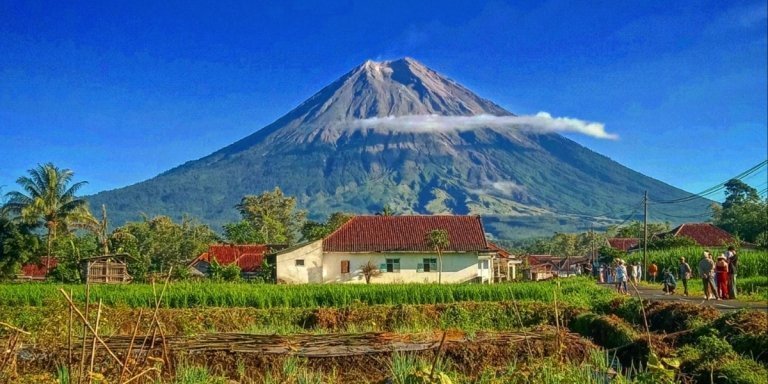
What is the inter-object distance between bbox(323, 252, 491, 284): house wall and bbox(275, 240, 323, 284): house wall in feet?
1.55

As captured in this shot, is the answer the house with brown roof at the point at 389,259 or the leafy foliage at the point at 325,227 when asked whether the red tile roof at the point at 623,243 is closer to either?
the leafy foliage at the point at 325,227

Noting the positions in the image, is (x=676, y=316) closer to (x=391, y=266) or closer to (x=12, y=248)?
(x=12, y=248)

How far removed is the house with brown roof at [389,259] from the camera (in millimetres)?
39219

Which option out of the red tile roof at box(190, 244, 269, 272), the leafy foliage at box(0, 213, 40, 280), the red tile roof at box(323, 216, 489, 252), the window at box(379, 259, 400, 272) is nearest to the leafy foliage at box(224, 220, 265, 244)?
the red tile roof at box(190, 244, 269, 272)

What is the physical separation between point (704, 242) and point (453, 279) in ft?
69.9

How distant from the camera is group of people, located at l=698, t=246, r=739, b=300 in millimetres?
16672

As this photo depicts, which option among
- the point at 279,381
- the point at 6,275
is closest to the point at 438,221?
the point at 6,275

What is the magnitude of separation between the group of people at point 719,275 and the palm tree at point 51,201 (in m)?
31.5

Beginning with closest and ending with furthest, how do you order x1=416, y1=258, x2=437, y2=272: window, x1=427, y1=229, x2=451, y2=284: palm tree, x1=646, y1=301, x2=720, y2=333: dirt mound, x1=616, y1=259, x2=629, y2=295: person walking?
1. x1=646, y1=301, x2=720, y2=333: dirt mound
2. x1=616, y1=259, x2=629, y2=295: person walking
3. x1=427, y1=229, x2=451, y2=284: palm tree
4. x1=416, y1=258, x2=437, y2=272: window

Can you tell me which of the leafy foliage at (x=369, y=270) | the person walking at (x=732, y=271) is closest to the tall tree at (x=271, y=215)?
the leafy foliage at (x=369, y=270)

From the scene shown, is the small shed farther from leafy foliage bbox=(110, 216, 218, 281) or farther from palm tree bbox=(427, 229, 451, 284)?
palm tree bbox=(427, 229, 451, 284)

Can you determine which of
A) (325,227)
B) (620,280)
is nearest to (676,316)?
(620,280)

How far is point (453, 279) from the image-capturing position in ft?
130

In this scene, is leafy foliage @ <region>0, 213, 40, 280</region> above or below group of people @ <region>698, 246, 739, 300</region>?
above
